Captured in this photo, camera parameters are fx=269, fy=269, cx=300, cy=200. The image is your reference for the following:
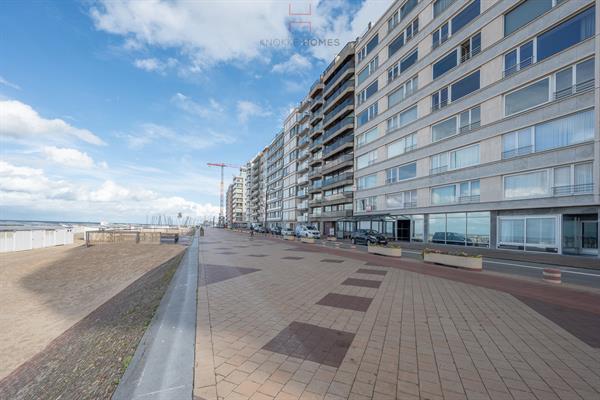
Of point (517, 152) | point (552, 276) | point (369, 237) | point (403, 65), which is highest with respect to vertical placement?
point (403, 65)

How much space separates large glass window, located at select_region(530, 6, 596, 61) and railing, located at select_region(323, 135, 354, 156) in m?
25.9

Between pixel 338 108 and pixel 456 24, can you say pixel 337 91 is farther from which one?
pixel 456 24

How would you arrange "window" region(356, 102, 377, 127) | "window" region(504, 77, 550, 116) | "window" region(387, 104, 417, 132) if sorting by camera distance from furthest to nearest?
"window" region(356, 102, 377, 127) → "window" region(387, 104, 417, 132) → "window" region(504, 77, 550, 116)

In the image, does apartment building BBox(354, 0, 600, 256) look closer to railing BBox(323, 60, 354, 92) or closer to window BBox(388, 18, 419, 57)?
window BBox(388, 18, 419, 57)

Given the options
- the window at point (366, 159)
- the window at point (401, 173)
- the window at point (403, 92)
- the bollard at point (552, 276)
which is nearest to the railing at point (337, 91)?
the window at point (403, 92)

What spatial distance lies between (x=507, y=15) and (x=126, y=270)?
34504 mm

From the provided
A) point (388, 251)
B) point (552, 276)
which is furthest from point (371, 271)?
point (388, 251)

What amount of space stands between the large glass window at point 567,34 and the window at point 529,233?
1181 centimetres

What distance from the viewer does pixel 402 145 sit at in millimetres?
32625

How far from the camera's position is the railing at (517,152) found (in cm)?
2034

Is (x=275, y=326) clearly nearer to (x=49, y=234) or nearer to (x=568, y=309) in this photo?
(x=568, y=309)

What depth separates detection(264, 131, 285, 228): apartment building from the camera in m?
82.3

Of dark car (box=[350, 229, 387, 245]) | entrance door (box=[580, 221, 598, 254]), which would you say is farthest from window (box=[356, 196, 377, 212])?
entrance door (box=[580, 221, 598, 254])

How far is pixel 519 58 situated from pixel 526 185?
9.99m
